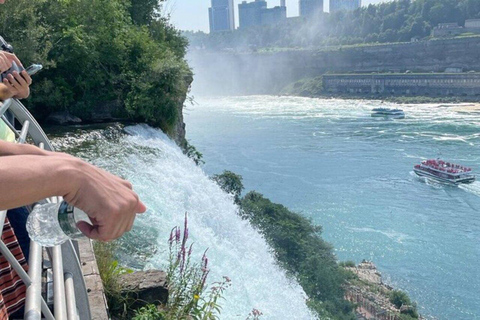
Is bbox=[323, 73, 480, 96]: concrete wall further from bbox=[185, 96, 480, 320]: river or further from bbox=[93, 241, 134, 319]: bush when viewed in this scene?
bbox=[93, 241, 134, 319]: bush

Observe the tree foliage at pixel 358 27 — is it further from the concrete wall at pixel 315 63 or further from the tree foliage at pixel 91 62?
the tree foliage at pixel 91 62

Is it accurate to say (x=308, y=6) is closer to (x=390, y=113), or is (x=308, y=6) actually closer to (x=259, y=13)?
(x=259, y=13)

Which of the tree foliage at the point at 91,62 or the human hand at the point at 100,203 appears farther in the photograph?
the tree foliage at the point at 91,62

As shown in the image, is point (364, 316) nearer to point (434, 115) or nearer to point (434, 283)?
point (434, 283)

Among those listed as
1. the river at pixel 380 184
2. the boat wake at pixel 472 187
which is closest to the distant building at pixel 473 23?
the river at pixel 380 184

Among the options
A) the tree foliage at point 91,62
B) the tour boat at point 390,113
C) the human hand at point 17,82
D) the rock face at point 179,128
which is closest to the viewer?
the human hand at point 17,82
